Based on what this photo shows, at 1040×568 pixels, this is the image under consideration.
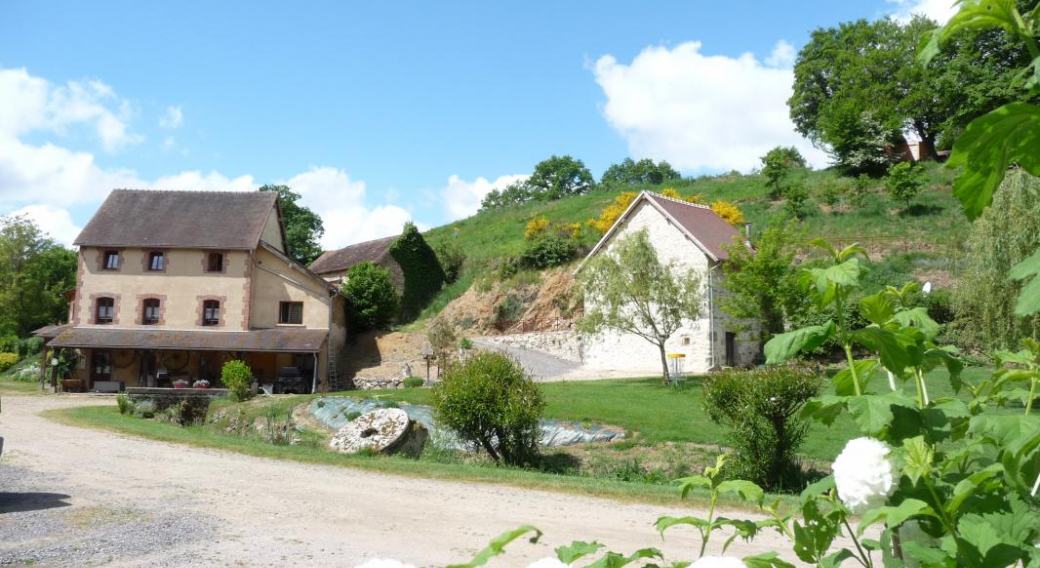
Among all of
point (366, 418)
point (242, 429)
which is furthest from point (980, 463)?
point (242, 429)

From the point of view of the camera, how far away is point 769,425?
40.2 ft

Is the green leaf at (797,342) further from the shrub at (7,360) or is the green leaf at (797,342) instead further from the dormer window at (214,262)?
the shrub at (7,360)

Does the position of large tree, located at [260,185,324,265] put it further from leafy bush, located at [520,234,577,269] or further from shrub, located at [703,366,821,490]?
shrub, located at [703,366,821,490]

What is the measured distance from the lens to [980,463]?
1.92m

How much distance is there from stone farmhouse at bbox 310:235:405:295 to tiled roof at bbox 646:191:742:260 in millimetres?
18464

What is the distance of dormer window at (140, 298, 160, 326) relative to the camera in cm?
3338

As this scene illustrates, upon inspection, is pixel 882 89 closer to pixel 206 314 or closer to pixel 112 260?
pixel 206 314

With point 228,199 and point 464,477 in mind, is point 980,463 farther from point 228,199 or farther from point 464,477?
point 228,199

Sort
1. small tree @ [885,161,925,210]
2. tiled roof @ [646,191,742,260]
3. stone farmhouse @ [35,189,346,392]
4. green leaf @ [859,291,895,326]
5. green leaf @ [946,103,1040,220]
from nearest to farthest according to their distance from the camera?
green leaf @ [946,103,1040,220] → green leaf @ [859,291,895,326] → tiled roof @ [646,191,742,260] → stone farmhouse @ [35,189,346,392] → small tree @ [885,161,925,210]

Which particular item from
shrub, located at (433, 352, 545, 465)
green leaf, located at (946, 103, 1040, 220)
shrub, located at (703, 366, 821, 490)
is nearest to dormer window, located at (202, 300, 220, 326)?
shrub, located at (433, 352, 545, 465)

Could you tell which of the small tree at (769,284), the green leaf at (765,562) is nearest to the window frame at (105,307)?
the small tree at (769,284)

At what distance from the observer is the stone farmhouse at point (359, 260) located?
4362cm

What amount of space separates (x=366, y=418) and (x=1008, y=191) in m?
19.9

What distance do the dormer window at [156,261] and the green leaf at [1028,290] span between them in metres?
37.6
